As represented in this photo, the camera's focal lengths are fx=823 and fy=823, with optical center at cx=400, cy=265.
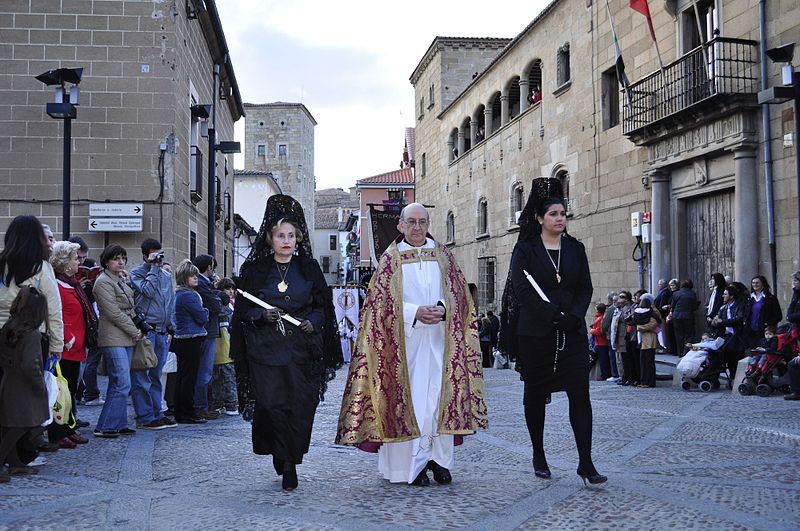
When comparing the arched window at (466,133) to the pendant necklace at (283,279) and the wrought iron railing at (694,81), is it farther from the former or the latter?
the pendant necklace at (283,279)

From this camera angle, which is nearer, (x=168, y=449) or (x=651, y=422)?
(x=168, y=449)

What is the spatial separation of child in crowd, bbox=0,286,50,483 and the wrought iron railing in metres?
11.5

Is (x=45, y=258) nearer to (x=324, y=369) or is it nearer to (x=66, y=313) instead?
(x=66, y=313)

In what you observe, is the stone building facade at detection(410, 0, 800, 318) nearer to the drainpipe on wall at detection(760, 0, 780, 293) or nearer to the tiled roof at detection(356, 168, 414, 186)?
the drainpipe on wall at detection(760, 0, 780, 293)

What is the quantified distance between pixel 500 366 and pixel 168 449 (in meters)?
15.3

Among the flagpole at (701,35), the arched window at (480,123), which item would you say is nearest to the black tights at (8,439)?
the flagpole at (701,35)

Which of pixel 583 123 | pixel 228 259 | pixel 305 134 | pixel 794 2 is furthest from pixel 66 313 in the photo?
pixel 305 134

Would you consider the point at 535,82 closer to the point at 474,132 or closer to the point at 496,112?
the point at 496,112

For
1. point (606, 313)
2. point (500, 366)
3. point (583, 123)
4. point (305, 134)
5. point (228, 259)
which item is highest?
point (305, 134)

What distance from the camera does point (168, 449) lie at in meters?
Answer: 7.03

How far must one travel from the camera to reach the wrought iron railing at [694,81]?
558 inches

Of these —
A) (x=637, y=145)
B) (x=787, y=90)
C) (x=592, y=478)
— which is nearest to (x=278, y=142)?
(x=637, y=145)

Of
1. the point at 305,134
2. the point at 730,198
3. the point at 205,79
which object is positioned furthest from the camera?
the point at 305,134

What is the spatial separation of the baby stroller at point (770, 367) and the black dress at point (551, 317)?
6.35m
